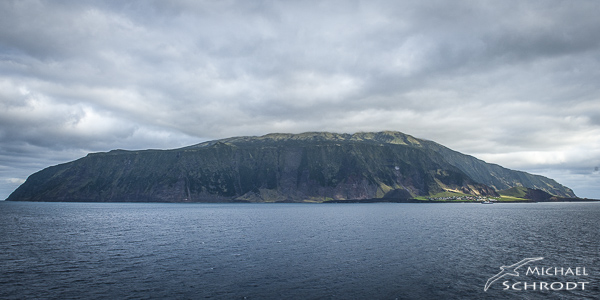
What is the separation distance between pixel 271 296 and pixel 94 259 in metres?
40.0

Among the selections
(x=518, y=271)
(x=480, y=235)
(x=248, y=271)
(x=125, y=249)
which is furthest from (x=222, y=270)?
Result: (x=480, y=235)

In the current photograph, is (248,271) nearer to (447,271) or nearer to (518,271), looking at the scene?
(447,271)

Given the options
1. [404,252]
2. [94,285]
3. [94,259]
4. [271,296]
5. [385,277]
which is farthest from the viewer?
[404,252]

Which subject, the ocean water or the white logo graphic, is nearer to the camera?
the ocean water

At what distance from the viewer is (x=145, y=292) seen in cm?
4197

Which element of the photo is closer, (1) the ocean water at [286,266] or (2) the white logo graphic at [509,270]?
(1) the ocean water at [286,266]

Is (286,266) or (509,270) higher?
(286,266)

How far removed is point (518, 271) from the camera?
2064 inches

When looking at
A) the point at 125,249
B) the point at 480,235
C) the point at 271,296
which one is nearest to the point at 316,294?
the point at 271,296

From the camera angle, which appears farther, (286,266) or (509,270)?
(286,266)

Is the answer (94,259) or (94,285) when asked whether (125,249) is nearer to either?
(94,259)

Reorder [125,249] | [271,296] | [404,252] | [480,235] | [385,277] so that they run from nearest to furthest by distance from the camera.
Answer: [271,296]
[385,277]
[404,252]
[125,249]
[480,235]

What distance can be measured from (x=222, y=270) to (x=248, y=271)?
4197 mm

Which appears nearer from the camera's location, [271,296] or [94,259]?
[271,296]
